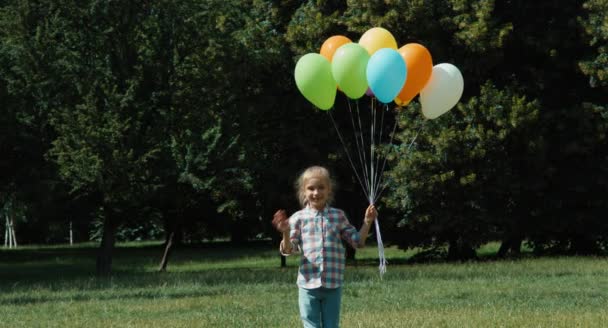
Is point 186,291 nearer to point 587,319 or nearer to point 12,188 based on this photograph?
point 587,319

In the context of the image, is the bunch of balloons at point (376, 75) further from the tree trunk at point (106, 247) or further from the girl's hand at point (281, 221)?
the tree trunk at point (106, 247)

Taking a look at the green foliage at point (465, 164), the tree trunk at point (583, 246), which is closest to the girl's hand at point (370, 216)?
the green foliage at point (465, 164)

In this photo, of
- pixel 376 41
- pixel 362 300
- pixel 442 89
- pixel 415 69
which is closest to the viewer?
pixel 415 69

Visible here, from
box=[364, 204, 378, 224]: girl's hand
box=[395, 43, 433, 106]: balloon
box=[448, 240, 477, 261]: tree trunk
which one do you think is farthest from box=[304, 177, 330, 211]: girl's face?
box=[448, 240, 477, 261]: tree trunk

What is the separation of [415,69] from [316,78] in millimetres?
1623

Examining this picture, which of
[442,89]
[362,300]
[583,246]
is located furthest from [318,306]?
[583,246]

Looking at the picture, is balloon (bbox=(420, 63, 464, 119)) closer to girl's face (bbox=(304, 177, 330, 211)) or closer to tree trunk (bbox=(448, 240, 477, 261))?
girl's face (bbox=(304, 177, 330, 211))

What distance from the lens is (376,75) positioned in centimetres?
1330

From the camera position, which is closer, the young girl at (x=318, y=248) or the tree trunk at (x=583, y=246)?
the young girl at (x=318, y=248)

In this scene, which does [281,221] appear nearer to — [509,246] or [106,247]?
[106,247]

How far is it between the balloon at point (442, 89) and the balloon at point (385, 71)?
2.90 ft

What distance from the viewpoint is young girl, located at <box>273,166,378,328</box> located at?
26.2 ft

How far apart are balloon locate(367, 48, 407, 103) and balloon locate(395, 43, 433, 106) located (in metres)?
0.35

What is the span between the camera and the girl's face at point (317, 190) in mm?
8008
